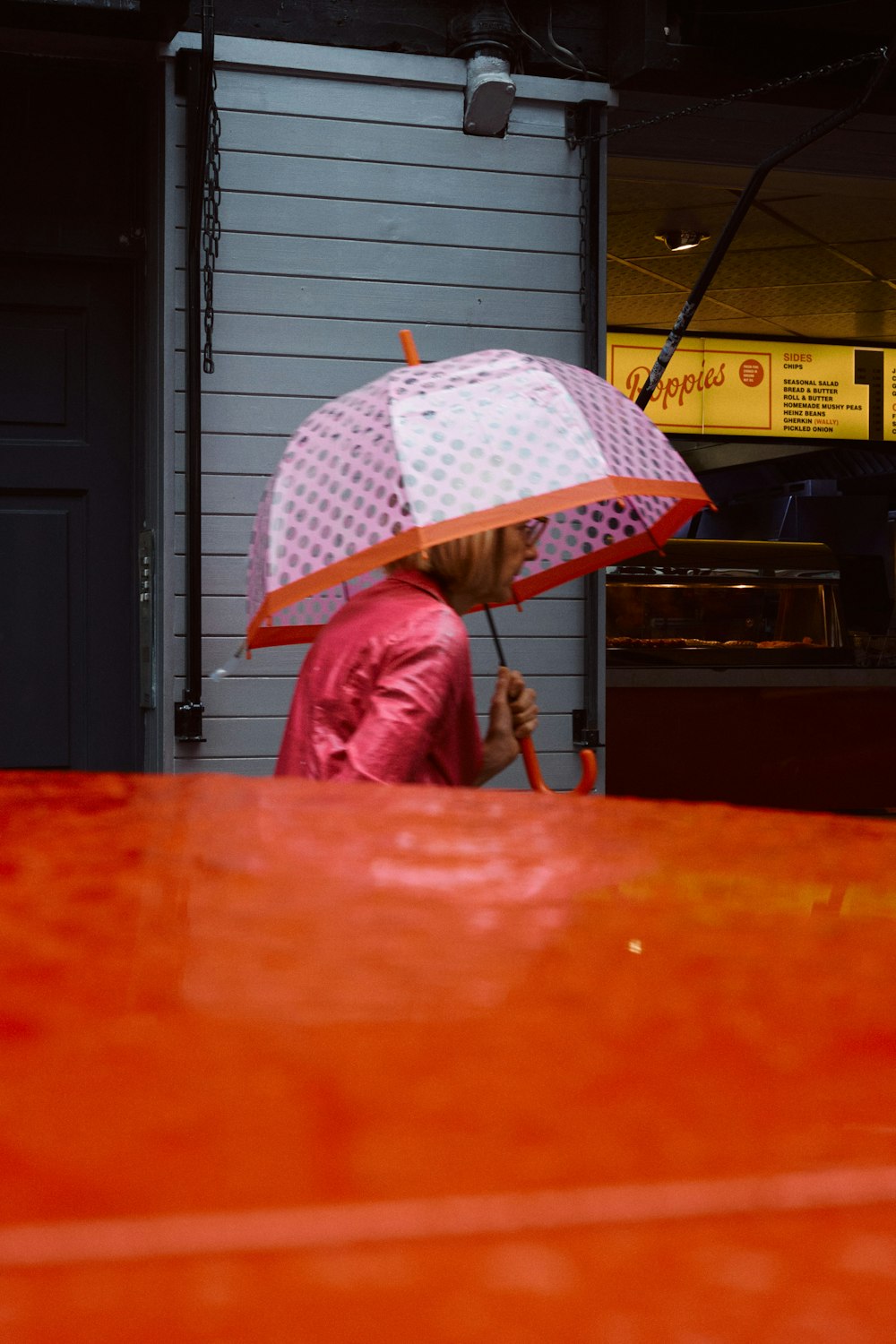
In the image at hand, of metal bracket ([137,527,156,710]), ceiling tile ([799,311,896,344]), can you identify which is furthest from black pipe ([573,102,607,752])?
ceiling tile ([799,311,896,344])

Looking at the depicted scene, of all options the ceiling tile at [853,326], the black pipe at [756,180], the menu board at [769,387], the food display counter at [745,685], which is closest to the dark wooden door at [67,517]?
the black pipe at [756,180]

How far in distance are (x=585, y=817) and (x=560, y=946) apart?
0.32 m

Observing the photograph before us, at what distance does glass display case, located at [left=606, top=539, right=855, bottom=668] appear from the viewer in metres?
5.73

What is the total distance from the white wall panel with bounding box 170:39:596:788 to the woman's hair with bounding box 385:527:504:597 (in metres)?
2.10

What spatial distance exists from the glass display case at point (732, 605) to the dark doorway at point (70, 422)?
220 centimetres

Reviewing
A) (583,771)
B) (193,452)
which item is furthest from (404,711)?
(193,452)

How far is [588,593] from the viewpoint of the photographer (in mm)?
4770

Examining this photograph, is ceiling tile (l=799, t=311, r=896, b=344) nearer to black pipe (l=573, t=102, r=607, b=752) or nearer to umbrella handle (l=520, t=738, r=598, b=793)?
black pipe (l=573, t=102, r=607, b=752)

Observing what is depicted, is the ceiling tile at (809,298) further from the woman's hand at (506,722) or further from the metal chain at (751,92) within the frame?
the woman's hand at (506,722)

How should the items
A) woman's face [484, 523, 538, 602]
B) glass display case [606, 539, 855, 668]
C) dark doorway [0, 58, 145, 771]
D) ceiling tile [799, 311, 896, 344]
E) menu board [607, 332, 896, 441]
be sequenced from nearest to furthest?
woman's face [484, 523, 538, 602], dark doorway [0, 58, 145, 771], glass display case [606, 539, 855, 668], ceiling tile [799, 311, 896, 344], menu board [607, 332, 896, 441]

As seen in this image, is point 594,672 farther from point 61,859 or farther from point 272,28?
point 61,859

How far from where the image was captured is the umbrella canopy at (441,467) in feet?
7.73

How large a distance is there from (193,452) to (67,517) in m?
0.65

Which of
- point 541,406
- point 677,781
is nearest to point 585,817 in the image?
point 541,406
